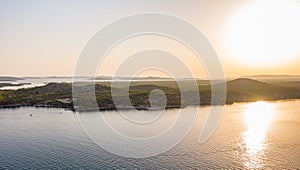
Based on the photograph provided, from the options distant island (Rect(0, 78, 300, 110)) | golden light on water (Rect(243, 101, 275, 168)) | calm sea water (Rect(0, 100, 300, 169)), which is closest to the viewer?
calm sea water (Rect(0, 100, 300, 169))

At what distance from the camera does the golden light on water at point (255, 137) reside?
155 feet

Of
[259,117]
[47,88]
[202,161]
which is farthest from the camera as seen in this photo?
[47,88]

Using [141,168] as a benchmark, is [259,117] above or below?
above

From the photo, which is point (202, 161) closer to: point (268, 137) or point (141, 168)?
point (141, 168)

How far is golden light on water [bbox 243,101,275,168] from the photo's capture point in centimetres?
4722

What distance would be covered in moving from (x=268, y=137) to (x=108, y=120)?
38.6 metres

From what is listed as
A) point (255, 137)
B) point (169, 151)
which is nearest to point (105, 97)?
point (255, 137)

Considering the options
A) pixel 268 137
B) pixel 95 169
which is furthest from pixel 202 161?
pixel 268 137

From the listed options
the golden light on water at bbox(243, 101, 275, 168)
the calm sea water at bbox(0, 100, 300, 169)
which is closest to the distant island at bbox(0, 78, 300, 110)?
the calm sea water at bbox(0, 100, 300, 169)

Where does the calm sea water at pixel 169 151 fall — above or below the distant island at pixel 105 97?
below

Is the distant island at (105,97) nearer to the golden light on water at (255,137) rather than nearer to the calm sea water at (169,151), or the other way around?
the calm sea water at (169,151)

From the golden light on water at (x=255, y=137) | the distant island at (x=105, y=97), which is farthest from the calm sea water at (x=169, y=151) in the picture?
the distant island at (x=105, y=97)

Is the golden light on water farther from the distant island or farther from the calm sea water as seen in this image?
the distant island

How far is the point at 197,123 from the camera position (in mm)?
77625
